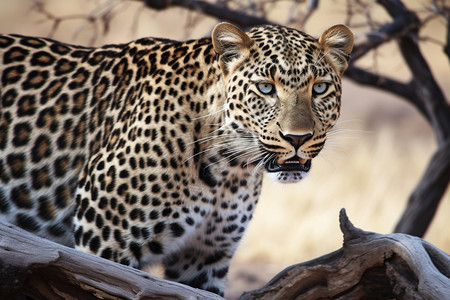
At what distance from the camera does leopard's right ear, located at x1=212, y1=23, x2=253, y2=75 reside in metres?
5.11

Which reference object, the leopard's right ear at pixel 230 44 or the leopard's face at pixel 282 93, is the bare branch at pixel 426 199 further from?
the leopard's right ear at pixel 230 44

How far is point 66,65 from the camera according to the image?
6129 mm

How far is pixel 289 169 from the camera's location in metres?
5.04

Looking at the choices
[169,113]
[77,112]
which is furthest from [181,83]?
[77,112]

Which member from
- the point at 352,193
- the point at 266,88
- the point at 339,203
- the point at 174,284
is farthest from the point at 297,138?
the point at 352,193

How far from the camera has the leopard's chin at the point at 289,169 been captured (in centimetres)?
502

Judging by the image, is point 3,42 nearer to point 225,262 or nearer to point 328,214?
point 225,262

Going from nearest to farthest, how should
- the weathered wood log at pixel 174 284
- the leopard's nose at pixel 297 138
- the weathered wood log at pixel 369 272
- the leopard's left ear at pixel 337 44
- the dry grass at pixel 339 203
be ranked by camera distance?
the weathered wood log at pixel 369 272 → the weathered wood log at pixel 174 284 → the leopard's nose at pixel 297 138 → the leopard's left ear at pixel 337 44 → the dry grass at pixel 339 203

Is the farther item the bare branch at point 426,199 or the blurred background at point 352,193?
the blurred background at point 352,193

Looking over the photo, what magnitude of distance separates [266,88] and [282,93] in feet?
0.40

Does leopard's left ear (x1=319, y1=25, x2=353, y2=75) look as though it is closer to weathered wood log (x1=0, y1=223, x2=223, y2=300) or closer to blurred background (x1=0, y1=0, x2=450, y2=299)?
weathered wood log (x1=0, y1=223, x2=223, y2=300)

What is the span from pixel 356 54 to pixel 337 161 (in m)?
5.70

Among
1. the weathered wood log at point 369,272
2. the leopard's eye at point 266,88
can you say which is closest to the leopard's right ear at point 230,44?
the leopard's eye at point 266,88

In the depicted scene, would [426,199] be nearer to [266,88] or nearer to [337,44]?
[337,44]
